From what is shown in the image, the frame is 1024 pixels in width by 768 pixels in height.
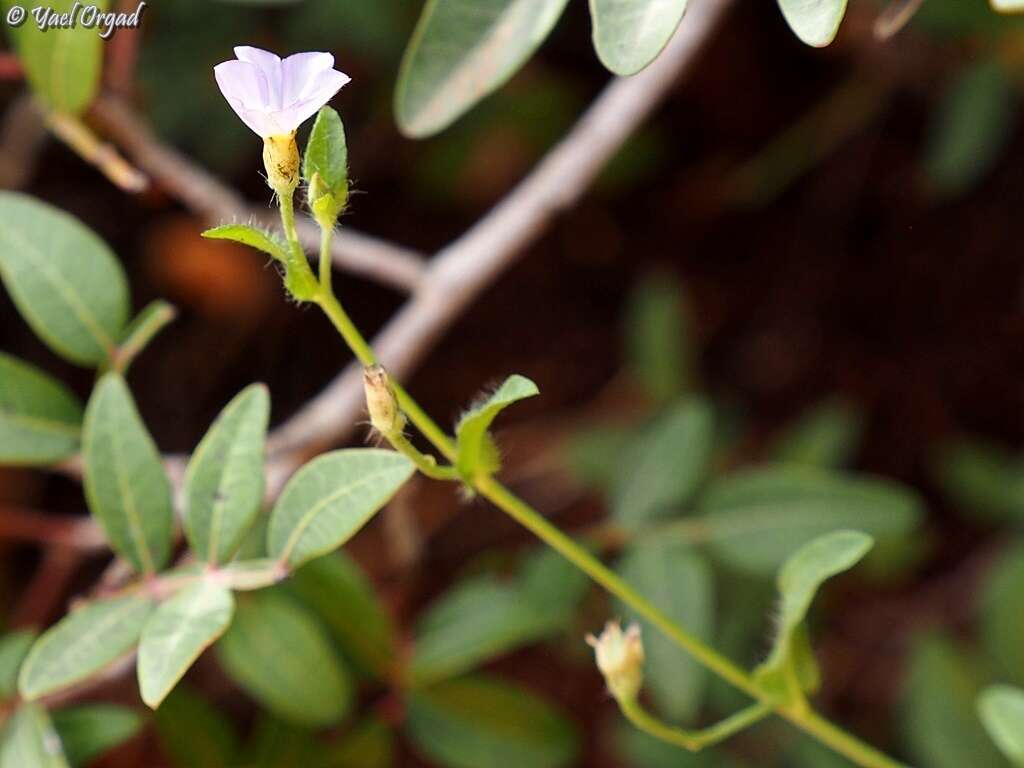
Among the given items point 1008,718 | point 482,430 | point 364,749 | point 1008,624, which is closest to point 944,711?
point 1008,624

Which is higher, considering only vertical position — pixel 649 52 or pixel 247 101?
pixel 247 101

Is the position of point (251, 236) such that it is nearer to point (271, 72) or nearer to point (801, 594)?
point (271, 72)

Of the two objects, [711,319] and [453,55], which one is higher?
[453,55]

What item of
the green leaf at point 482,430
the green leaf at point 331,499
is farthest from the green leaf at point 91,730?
the green leaf at point 482,430

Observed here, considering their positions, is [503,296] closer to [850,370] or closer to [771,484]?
[850,370]

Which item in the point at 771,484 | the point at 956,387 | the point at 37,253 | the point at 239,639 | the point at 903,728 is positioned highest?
the point at 37,253

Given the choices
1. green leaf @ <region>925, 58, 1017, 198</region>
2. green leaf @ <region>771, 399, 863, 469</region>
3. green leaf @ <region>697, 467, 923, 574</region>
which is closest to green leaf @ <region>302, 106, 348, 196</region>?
green leaf @ <region>697, 467, 923, 574</region>

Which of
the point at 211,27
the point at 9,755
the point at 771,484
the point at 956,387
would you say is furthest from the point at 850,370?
the point at 9,755
